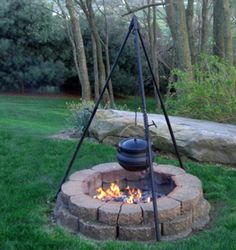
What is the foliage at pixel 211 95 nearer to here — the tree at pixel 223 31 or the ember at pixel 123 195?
the tree at pixel 223 31

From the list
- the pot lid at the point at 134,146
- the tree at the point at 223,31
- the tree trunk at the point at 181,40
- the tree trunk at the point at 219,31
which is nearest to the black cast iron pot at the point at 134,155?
the pot lid at the point at 134,146

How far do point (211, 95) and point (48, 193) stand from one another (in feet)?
10.2

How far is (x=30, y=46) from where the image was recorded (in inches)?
817

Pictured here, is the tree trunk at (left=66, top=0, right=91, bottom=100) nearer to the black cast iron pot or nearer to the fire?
the fire

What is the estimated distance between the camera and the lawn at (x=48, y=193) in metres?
3.66

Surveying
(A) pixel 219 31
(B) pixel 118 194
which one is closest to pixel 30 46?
(A) pixel 219 31

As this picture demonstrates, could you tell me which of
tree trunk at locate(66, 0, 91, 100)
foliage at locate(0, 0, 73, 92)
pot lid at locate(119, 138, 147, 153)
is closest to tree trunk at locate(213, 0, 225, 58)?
tree trunk at locate(66, 0, 91, 100)

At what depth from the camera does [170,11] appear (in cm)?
1221

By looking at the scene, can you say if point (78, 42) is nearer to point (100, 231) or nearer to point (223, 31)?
point (223, 31)

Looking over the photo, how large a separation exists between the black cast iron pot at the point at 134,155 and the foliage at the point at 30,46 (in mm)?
16673

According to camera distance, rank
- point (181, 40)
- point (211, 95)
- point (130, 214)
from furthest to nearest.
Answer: point (181, 40)
point (211, 95)
point (130, 214)

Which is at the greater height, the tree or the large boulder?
the tree

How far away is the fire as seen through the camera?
4.36m

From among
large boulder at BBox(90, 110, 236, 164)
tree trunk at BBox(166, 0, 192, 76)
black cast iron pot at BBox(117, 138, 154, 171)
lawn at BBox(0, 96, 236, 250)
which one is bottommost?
lawn at BBox(0, 96, 236, 250)
